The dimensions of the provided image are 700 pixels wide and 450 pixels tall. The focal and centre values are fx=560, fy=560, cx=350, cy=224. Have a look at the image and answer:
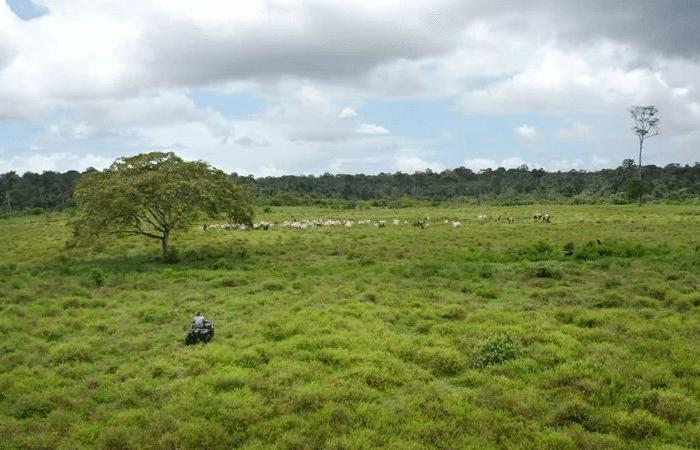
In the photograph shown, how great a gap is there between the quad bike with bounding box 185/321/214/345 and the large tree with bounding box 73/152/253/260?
13620mm

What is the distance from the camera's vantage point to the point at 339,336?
1333 centimetres

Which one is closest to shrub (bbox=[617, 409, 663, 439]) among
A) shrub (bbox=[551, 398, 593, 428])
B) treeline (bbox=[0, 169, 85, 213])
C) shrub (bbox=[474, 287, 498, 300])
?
shrub (bbox=[551, 398, 593, 428])

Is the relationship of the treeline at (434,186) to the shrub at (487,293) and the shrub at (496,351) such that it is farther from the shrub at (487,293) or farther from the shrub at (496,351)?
the shrub at (496,351)

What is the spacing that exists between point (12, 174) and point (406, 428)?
12572 cm

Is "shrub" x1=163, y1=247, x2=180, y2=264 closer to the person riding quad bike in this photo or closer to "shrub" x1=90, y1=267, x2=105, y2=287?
"shrub" x1=90, y1=267, x2=105, y2=287

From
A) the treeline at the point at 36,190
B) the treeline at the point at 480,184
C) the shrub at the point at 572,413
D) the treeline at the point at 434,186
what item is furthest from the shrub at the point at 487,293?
the treeline at the point at 36,190

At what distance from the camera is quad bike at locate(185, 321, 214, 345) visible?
533 inches

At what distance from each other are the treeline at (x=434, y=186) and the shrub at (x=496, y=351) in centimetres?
6679

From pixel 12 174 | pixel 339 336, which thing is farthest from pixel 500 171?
pixel 339 336

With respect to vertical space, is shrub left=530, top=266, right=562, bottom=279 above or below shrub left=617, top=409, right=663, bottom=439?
above

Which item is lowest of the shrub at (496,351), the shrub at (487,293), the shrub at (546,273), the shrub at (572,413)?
the shrub at (572,413)

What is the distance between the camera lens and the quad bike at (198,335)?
1355 centimetres

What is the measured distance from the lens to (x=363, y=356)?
1198 centimetres

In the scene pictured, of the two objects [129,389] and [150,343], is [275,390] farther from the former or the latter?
[150,343]
